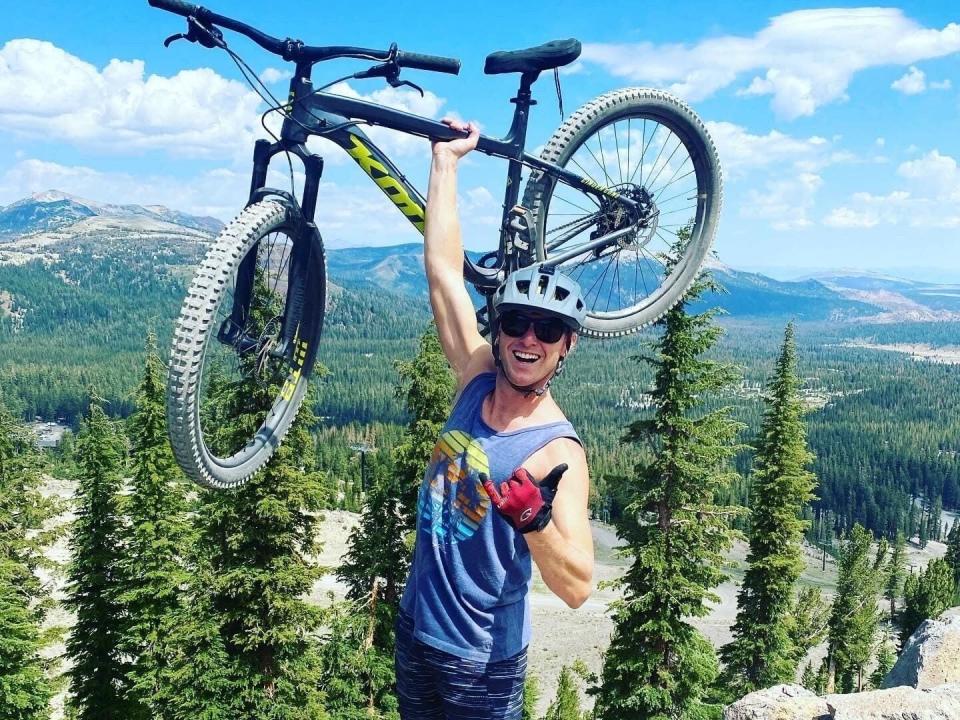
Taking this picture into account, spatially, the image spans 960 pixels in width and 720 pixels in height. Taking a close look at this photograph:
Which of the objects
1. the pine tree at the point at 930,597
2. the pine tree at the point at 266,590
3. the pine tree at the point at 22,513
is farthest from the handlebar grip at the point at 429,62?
the pine tree at the point at 930,597

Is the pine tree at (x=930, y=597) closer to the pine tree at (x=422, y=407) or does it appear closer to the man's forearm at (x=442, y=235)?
the pine tree at (x=422, y=407)

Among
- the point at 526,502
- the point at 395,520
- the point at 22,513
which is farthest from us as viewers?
the point at 22,513

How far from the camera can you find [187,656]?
57.7 feet

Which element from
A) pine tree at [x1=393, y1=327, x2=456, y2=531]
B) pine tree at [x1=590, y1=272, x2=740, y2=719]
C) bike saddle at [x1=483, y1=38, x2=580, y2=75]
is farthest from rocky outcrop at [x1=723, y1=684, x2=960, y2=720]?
pine tree at [x1=393, y1=327, x2=456, y2=531]

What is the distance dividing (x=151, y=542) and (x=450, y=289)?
65.7ft

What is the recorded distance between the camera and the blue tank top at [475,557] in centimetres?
316

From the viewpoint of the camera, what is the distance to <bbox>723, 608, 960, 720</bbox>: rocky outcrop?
6723 millimetres

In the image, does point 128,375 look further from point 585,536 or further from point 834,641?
point 585,536

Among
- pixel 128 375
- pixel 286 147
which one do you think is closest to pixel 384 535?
pixel 286 147

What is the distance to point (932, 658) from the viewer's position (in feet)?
30.1

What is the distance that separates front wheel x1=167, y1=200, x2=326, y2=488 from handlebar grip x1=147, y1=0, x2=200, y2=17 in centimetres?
151

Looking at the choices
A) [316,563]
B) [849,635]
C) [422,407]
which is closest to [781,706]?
[316,563]

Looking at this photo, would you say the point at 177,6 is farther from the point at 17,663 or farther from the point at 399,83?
the point at 17,663

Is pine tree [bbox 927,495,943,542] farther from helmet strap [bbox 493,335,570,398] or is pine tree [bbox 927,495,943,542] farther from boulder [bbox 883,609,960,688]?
helmet strap [bbox 493,335,570,398]
